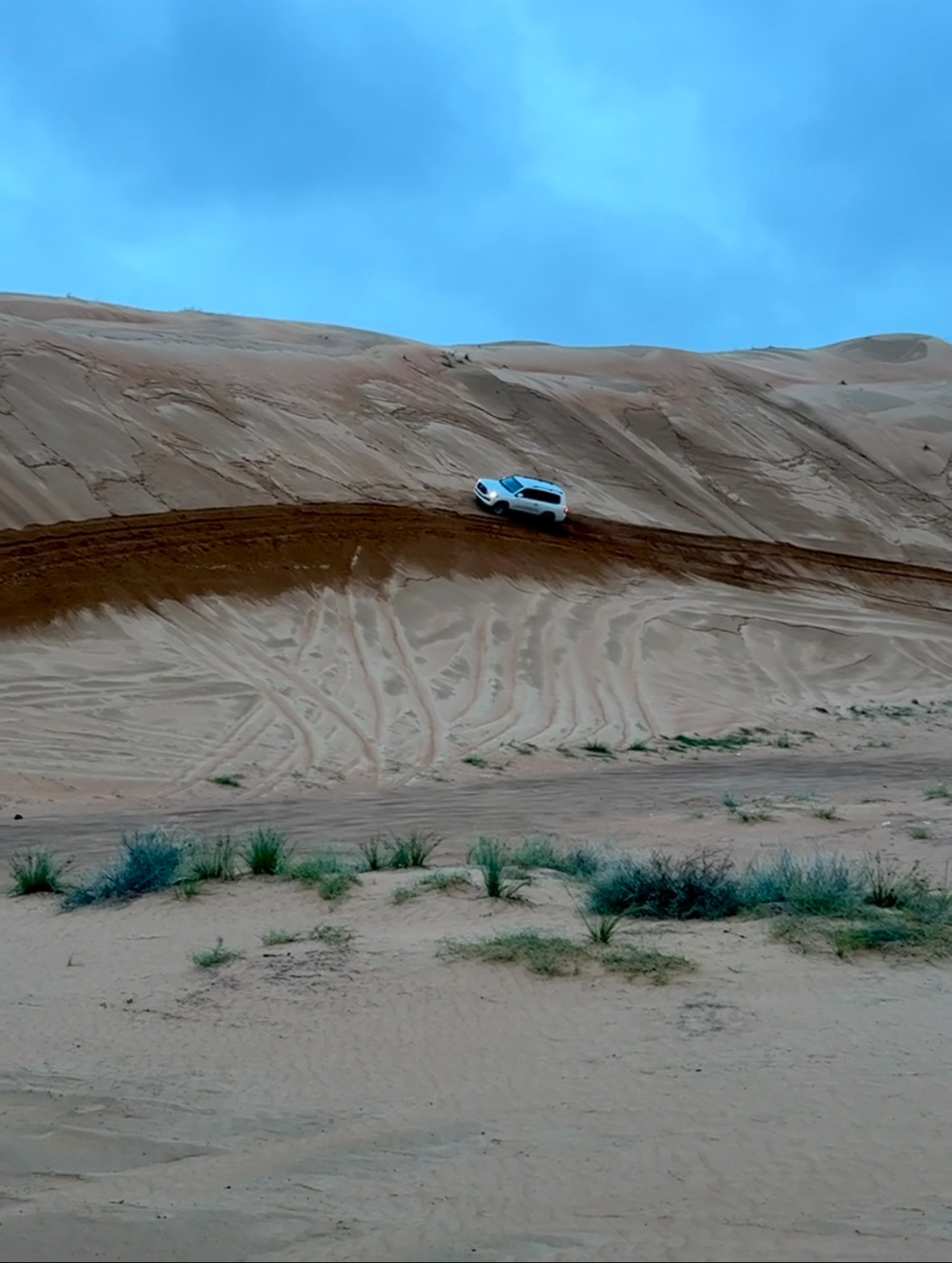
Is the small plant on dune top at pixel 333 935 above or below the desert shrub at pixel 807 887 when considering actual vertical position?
below

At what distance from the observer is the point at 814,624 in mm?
29781

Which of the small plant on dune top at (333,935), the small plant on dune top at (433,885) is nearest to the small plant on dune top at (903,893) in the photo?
the small plant on dune top at (433,885)

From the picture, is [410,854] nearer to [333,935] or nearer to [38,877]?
[333,935]

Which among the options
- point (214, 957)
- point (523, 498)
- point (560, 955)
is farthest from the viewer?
point (523, 498)

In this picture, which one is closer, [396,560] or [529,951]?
[529,951]

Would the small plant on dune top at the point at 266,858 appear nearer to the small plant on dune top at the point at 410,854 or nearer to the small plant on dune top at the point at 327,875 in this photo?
the small plant on dune top at the point at 327,875

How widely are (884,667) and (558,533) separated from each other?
8204mm

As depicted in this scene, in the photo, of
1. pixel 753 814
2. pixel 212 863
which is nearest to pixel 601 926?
pixel 212 863

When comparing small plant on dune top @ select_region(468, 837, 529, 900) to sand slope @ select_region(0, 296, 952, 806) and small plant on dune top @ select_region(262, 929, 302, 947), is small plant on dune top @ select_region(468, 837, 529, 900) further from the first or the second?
sand slope @ select_region(0, 296, 952, 806)

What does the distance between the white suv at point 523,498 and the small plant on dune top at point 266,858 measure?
19.4 meters

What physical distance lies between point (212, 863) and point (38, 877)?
4.79 feet

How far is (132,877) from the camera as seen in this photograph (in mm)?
9977

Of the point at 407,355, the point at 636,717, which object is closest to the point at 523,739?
the point at 636,717

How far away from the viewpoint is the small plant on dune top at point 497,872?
9219 mm
